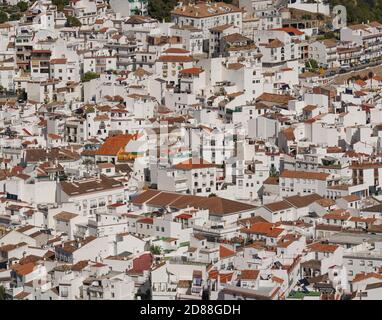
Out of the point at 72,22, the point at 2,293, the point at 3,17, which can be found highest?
the point at 3,17

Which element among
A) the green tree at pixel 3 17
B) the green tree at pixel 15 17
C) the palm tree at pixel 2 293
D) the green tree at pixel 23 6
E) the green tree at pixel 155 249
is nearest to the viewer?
the palm tree at pixel 2 293

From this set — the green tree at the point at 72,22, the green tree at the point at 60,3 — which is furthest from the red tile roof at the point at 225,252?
the green tree at the point at 60,3

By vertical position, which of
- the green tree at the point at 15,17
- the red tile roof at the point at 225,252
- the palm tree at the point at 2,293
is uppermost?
the green tree at the point at 15,17

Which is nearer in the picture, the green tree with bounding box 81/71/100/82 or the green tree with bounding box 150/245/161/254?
the green tree with bounding box 150/245/161/254

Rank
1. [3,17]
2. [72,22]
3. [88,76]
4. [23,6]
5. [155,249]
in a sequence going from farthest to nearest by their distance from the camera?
[23,6] < [3,17] < [72,22] < [88,76] < [155,249]

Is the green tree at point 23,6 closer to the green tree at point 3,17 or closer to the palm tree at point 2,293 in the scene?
the green tree at point 3,17

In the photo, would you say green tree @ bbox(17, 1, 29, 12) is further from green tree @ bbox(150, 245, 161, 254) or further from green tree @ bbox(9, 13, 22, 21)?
green tree @ bbox(150, 245, 161, 254)

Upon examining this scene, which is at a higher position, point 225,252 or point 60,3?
point 60,3

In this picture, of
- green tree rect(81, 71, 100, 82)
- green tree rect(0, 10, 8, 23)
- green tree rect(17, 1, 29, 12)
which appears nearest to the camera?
green tree rect(81, 71, 100, 82)

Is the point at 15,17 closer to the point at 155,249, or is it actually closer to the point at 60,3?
the point at 60,3

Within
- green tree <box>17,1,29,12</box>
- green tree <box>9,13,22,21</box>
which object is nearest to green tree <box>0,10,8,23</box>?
green tree <box>9,13,22,21</box>

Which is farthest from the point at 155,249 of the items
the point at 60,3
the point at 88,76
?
the point at 60,3

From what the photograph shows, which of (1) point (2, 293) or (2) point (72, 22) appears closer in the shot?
(1) point (2, 293)
